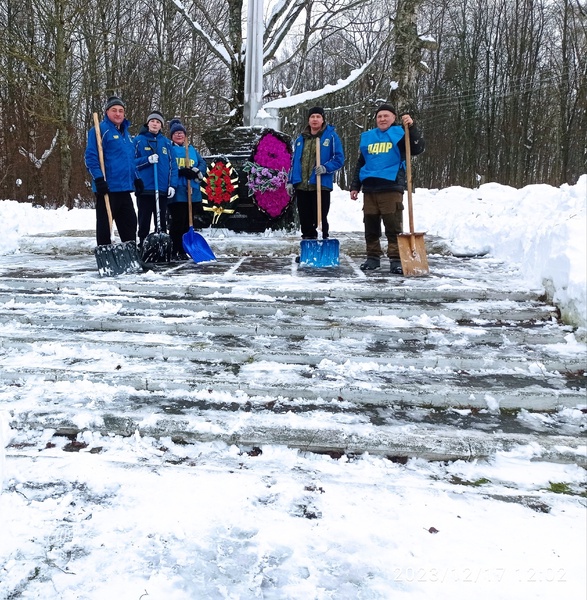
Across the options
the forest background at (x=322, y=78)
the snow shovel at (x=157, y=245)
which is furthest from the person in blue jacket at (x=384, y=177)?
the forest background at (x=322, y=78)

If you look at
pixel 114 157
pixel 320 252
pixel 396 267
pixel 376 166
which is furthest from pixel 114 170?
pixel 396 267

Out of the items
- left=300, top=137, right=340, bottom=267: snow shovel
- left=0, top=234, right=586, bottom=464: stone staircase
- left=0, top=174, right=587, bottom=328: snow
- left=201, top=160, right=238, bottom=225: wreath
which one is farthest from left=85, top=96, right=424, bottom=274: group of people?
left=201, top=160, right=238, bottom=225: wreath

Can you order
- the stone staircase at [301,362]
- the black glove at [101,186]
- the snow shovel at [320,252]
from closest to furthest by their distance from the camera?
the stone staircase at [301,362] < the black glove at [101,186] < the snow shovel at [320,252]

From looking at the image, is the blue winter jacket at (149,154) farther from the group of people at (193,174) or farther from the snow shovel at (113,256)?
the snow shovel at (113,256)

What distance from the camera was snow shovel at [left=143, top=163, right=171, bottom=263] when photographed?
5914 millimetres

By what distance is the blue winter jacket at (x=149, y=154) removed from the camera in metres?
6.00

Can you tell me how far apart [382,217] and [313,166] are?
1.18m

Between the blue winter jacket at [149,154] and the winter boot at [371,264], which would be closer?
the winter boot at [371,264]

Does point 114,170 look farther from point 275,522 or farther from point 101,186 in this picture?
point 275,522

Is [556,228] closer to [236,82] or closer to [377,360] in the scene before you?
[377,360]

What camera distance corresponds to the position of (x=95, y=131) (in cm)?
531

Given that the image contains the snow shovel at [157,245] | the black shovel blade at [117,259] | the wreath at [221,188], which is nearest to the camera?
the black shovel blade at [117,259]

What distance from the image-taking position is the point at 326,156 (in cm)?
618

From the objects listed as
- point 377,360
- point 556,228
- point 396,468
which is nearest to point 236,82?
point 556,228
